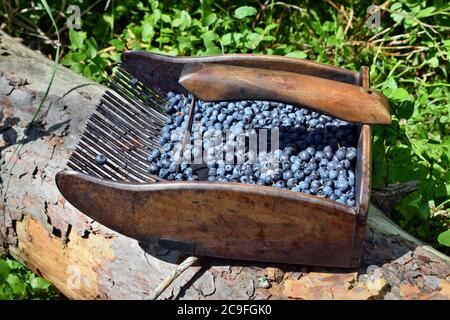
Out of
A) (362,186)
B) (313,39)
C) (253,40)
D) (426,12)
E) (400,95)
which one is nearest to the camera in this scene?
(362,186)

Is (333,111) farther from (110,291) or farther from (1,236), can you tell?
(1,236)

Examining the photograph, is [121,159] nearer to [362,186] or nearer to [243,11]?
[362,186]

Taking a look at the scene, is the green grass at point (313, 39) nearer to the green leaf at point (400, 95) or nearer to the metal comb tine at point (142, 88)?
the green leaf at point (400, 95)

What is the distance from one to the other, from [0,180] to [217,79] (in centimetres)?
82

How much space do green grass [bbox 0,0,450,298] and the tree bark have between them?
52 centimetres

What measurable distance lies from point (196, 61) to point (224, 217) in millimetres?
620

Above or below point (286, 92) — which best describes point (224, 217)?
below

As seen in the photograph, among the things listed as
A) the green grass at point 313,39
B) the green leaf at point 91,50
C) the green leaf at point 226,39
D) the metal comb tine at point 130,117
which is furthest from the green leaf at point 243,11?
the metal comb tine at point 130,117

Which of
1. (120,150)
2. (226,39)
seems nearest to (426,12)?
(226,39)

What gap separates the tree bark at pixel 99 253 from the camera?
199 cm

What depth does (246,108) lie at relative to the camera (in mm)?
2326

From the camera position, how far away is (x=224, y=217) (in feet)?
6.32

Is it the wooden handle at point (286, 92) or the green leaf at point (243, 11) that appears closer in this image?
the wooden handle at point (286, 92)

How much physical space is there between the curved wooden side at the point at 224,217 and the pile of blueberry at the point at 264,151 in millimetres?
141
